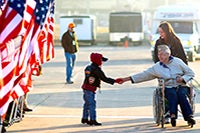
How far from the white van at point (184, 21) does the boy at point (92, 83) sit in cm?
1863

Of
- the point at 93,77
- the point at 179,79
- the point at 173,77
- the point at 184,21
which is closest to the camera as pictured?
the point at 179,79

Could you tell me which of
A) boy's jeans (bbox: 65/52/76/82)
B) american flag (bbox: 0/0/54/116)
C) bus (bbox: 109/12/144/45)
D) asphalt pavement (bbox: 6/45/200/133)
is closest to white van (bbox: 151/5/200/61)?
asphalt pavement (bbox: 6/45/200/133)

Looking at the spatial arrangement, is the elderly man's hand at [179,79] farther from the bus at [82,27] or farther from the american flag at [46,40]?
the bus at [82,27]

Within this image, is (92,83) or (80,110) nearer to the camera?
(92,83)

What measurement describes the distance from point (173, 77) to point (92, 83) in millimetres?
1470

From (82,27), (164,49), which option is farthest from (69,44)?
(82,27)

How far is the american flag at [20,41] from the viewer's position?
29.2 ft

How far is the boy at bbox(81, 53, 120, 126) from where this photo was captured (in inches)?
459

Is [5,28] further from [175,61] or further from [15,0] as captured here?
[175,61]

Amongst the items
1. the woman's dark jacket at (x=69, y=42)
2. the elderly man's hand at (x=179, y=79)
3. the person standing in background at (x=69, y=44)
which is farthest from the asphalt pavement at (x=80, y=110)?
the woman's dark jacket at (x=69, y=42)

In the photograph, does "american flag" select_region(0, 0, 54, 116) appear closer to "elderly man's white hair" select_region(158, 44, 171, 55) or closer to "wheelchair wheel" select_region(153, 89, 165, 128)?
"elderly man's white hair" select_region(158, 44, 171, 55)

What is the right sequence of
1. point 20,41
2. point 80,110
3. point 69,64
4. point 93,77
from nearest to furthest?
point 20,41 → point 93,77 → point 80,110 → point 69,64

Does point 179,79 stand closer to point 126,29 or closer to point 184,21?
point 184,21

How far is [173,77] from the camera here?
11.5 metres
